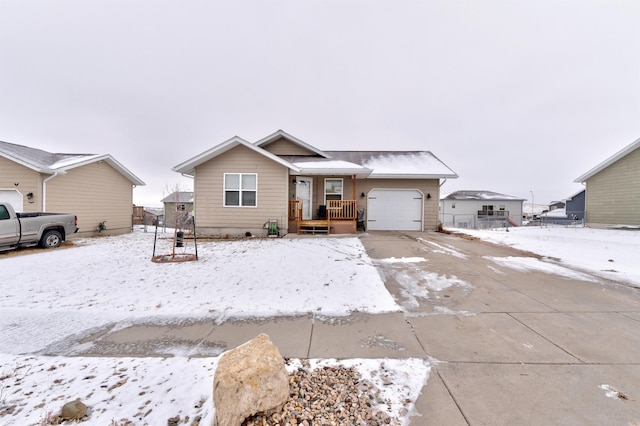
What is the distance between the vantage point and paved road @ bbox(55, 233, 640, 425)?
193 cm

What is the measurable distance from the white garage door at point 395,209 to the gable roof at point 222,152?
17.9 feet

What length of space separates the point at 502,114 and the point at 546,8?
A: 8045mm

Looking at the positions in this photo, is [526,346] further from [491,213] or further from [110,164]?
[491,213]

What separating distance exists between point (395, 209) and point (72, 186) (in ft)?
53.4

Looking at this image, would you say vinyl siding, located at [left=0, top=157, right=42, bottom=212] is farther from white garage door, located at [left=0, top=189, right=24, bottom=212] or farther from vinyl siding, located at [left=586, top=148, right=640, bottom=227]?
vinyl siding, located at [left=586, top=148, right=640, bottom=227]

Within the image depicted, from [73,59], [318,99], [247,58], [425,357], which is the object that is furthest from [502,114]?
[73,59]

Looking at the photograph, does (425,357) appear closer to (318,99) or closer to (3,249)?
(3,249)

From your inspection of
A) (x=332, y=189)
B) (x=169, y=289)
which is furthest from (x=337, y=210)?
(x=169, y=289)

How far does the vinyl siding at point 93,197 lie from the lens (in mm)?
11191

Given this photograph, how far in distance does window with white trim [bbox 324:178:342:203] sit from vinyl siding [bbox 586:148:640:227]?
1568 centimetres

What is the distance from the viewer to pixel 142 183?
51.0ft

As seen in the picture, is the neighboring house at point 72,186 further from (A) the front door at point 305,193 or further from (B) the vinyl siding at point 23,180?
(A) the front door at point 305,193

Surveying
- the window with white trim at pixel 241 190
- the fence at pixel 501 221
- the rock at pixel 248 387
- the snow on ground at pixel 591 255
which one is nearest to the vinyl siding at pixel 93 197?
the window with white trim at pixel 241 190

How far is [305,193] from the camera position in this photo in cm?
1277
